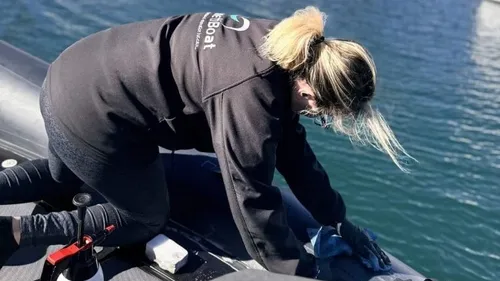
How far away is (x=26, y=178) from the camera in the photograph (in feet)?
8.43

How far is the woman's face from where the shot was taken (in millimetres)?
2025

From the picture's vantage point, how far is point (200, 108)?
2072 mm

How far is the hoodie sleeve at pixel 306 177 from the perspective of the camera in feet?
8.20

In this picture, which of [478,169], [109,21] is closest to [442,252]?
[478,169]

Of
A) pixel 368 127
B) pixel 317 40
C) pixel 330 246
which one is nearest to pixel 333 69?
pixel 317 40

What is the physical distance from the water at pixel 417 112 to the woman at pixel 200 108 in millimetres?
3134

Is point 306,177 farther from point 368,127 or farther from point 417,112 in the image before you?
point 417,112

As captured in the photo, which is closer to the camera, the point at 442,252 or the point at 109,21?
the point at 442,252

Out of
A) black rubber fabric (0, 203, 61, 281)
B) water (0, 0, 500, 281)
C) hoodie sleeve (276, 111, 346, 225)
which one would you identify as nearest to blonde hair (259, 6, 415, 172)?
hoodie sleeve (276, 111, 346, 225)

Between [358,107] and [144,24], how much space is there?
82 centimetres

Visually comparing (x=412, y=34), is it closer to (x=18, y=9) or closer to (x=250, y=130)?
(x=18, y=9)

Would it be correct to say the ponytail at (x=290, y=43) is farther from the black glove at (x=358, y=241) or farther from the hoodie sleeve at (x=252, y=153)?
the black glove at (x=358, y=241)

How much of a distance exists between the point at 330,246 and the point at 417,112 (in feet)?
17.6

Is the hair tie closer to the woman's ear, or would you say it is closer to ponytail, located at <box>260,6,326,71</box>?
ponytail, located at <box>260,6,326,71</box>
